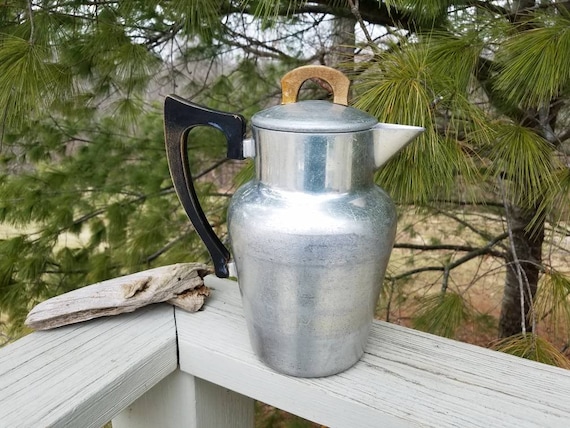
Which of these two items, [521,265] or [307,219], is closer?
[307,219]

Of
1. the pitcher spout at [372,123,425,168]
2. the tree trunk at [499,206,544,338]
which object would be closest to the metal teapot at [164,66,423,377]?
the pitcher spout at [372,123,425,168]

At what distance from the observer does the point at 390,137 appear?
41cm

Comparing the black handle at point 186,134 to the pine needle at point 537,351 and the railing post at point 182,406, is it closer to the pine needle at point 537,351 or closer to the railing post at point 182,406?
the railing post at point 182,406

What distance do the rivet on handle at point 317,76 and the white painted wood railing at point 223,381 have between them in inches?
10.4

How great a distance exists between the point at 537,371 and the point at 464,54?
497 millimetres

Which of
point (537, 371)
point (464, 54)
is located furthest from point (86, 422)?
point (464, 54)

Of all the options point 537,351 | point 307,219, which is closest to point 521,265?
point 537,351

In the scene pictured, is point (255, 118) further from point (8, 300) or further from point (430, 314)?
point (8, 300)

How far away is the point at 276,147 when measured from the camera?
391 mm

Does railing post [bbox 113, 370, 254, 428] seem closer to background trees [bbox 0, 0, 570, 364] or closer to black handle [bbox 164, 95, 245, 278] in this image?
black handle [bbox 164, 95, 245, 278]

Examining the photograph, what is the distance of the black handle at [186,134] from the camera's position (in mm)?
417

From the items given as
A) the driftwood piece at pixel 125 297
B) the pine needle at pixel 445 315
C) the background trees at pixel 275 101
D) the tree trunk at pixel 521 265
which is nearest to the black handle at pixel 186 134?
the driftwood piece at pixel 125 297

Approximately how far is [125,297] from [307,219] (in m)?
0.26

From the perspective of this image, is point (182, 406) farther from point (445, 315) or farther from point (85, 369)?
point (445, 315)
